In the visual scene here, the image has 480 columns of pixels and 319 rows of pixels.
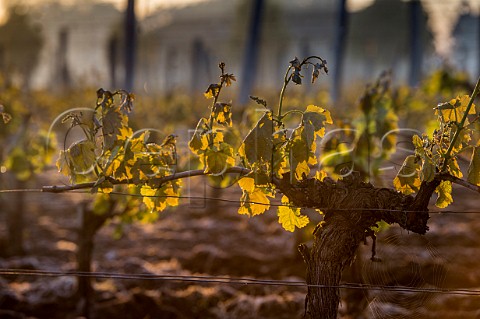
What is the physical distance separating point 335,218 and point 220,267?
13.4 ft

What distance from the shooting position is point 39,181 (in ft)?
46.4

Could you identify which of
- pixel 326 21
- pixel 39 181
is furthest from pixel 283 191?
pixel 326 21

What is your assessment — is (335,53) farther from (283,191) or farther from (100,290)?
(283,191)

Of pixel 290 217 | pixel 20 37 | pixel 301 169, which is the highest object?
pixel 20 37

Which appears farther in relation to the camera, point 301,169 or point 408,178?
point 408,178

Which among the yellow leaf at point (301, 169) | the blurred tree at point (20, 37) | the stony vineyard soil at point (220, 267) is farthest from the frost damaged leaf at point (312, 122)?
the blurred tree at point (20, 37)

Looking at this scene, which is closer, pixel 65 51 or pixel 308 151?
pixel 308 151

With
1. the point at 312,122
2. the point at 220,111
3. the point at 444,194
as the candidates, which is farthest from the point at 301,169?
the point at 444,194

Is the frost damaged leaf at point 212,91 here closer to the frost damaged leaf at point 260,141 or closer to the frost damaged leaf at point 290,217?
the frost damaged leaf at point 260,141

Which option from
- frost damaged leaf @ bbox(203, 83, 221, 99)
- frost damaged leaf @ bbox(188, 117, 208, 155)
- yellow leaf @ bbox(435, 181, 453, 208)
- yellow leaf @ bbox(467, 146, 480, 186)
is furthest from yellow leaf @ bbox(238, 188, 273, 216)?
yellow leaf @ bbox(467, 146, 480, 186)

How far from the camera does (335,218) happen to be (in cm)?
303

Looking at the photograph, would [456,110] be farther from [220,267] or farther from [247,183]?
[220,267]

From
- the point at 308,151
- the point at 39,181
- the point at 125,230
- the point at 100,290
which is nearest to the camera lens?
the point at 308,151

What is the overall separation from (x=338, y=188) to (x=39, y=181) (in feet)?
39.4
